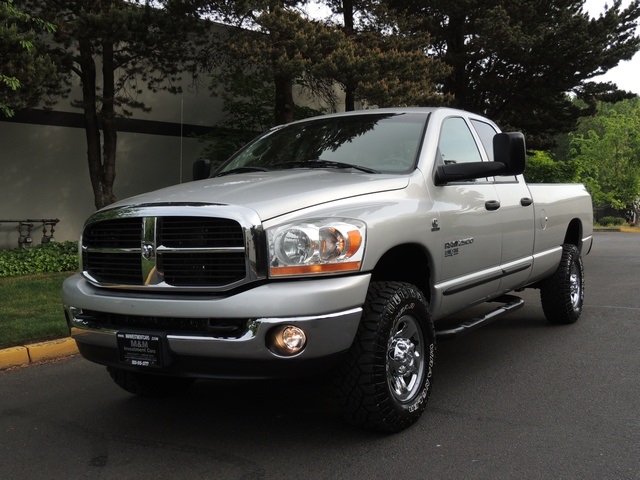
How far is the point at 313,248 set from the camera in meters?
3.27

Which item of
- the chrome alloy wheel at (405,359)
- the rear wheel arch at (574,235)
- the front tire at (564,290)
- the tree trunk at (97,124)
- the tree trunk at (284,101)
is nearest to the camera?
the chrome alloy wheel at (405,359)

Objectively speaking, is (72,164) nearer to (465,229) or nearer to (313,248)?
(465,229)

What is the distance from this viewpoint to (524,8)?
19.3 meters

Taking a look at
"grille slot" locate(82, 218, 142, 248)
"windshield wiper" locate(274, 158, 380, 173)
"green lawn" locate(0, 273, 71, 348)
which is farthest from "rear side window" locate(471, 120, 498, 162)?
"green lawn" locate(0, 273, 71, 348)

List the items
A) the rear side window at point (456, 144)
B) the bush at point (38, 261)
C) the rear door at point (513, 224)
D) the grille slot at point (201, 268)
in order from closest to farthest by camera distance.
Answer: the grille slot at point (201, 268) < the rear side window at point (456, 144) < the rear door at point (513, 224) < the bush at point (38, 261)

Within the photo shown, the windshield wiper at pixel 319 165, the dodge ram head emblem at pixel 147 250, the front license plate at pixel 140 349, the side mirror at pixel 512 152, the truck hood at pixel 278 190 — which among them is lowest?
the front license plate at pixel 140 349

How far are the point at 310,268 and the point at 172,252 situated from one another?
755 mm

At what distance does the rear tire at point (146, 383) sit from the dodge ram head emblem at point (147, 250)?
46.0 inches

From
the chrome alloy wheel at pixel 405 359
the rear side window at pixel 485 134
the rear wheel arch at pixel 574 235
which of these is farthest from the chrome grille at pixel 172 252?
the rear wheel arch at pixel 574 235

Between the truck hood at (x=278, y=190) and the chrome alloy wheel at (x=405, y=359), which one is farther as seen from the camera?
the chrome alloy wheel at (x=405, y=359)

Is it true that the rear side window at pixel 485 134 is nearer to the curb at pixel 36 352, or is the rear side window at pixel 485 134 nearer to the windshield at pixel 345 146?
the windshield at pixel 345 146

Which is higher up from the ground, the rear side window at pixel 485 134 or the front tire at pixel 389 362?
the rear side window at pixel 485 134

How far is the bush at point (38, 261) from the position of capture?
35.0 feet

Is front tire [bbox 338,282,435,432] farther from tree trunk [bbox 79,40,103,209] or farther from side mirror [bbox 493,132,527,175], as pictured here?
tree trunk [bbox 79,40,103,209]
